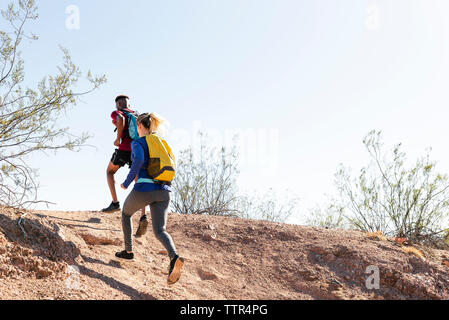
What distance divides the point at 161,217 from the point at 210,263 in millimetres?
1451

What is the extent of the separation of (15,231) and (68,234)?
648 millimetres

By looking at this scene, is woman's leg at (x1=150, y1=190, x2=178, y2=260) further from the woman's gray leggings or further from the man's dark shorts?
the man's dark shorts

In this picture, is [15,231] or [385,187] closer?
[15,231]

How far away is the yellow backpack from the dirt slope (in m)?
1.24

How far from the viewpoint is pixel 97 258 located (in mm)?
4770

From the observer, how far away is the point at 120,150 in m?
5.65

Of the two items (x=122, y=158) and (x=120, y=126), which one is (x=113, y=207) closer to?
(x=122, y=158)

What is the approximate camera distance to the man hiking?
558 centimetres

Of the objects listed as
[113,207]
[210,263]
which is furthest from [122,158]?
[210,263]

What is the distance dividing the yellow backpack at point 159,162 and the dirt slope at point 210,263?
124cm

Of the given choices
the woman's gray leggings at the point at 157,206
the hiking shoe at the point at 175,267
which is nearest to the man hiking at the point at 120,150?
the woman's gray leggings at the point at 157,206

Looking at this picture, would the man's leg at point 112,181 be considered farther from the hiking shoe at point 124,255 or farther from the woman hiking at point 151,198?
the woman hiking at point 151,198
